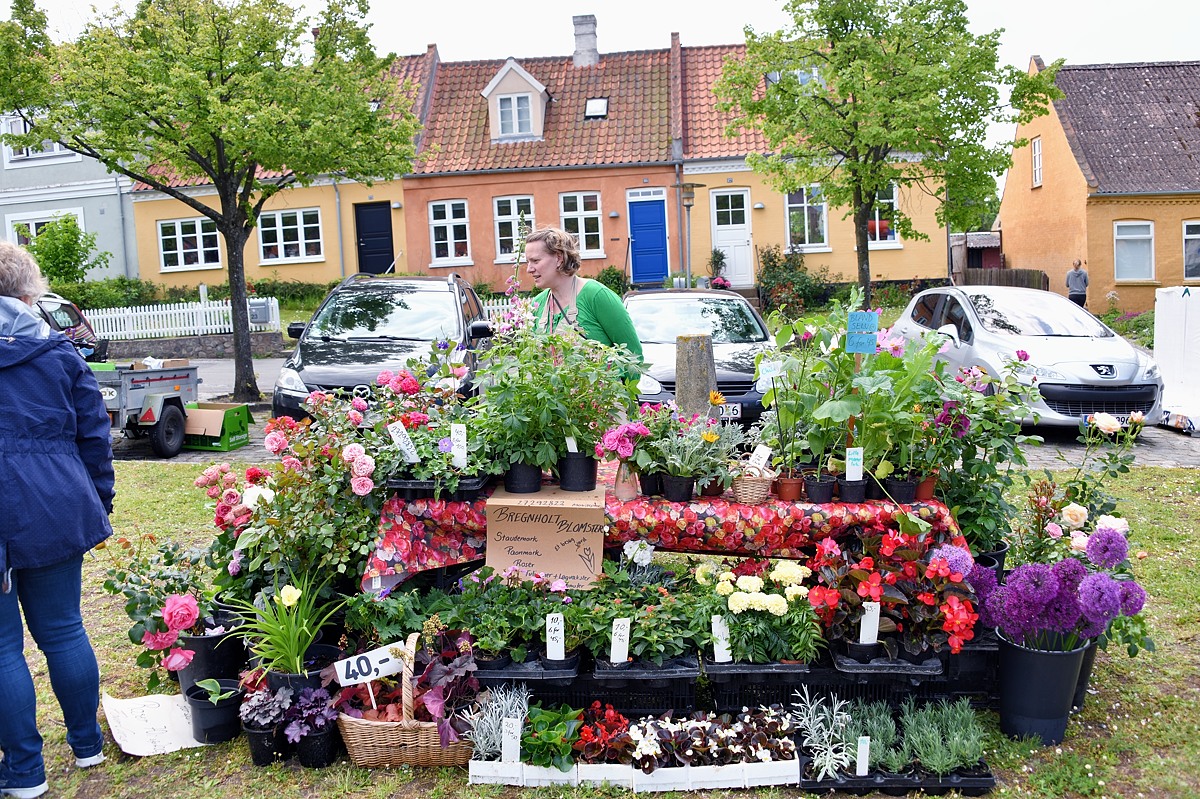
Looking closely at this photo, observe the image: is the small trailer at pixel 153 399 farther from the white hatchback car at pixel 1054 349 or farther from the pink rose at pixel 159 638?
the white hatchback car at pixel 1054 349

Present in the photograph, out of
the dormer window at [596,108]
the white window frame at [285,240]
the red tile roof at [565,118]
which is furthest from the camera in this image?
the white window frame at [285,240]

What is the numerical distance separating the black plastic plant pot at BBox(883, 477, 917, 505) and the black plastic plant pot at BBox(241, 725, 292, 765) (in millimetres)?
2504

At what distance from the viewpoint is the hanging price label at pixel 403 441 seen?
375 cm

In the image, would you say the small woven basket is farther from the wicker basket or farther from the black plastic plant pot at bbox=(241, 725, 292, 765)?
the black plastic plant pot at bbox=(241, 725, 292, 765)

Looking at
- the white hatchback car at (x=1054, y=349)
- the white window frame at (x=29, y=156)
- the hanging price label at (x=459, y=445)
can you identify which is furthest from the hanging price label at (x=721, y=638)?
the white window frame at (x=29, y=156)

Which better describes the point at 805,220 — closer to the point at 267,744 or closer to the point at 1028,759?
the point at 1028,759

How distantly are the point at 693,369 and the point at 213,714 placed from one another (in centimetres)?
394

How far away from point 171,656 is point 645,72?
24.6m

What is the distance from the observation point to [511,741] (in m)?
3.43

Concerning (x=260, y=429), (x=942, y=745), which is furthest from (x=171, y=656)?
(x=260, y=429)

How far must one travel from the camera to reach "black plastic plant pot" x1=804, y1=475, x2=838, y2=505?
12.5ft

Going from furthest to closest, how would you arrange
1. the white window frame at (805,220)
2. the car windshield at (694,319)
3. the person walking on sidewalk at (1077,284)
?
the white window frame at (805,220), the person walking on sidewalk at (1077,284), the car windshield at (694,319)

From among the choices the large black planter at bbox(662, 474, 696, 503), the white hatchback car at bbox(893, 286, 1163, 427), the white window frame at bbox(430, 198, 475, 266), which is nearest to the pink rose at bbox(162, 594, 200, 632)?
the large black planter at bbox(662, 474, 696, 503)

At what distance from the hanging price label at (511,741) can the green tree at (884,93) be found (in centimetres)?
1284
